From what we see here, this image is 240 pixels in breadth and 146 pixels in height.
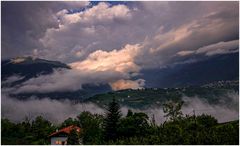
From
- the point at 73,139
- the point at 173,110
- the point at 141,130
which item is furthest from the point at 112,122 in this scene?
the point at 173,110

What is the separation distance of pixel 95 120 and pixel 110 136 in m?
10.8

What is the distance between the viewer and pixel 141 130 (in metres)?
46.4

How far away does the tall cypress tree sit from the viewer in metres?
49.1

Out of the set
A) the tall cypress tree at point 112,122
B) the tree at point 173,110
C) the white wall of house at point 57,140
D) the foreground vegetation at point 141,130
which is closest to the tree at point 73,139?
the foreground vegetation at point 141,130

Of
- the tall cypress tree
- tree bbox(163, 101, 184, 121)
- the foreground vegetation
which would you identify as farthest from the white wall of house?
tree bbox(163, 101, 184, 121)

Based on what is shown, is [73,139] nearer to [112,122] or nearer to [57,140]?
[112,122]

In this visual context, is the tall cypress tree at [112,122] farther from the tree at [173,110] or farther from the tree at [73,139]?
the tree at [173,110]

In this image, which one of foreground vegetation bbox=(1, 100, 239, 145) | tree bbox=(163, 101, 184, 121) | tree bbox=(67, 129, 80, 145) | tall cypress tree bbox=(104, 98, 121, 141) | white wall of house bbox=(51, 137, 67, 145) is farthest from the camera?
tree bbox=(163, 101, 184, 121)

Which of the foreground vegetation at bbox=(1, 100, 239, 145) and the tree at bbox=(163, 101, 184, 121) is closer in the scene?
the foreground vegetation at bbox=(1, 100, 239, 145)

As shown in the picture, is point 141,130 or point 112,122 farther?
point 112,122

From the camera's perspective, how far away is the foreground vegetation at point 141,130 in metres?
30.1

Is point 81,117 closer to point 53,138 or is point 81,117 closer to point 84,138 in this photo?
point 53,138

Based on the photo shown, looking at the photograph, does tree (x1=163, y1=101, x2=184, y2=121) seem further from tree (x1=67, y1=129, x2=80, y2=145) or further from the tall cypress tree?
tree (x1=67, y1=129, x2=80, y2=145)

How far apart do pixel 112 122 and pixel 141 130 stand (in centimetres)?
621
